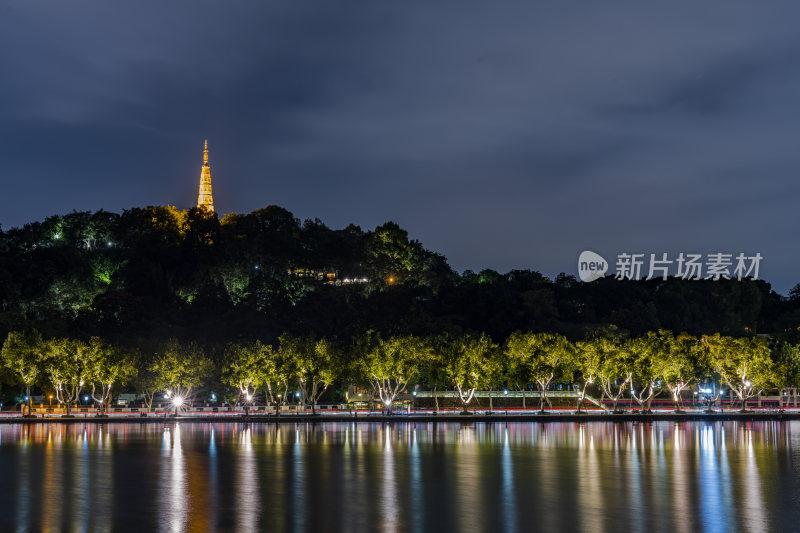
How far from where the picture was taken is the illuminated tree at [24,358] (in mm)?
85125

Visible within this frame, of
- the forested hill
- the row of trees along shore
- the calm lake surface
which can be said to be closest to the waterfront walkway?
the row of trees along shore

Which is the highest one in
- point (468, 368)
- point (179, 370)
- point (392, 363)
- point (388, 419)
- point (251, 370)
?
point (392, 363)

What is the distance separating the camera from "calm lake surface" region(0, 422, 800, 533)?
1017 inches

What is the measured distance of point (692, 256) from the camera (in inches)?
3681

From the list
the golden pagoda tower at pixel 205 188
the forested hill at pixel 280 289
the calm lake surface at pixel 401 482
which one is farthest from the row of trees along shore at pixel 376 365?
the golden pagoda tower at pixel 205 188

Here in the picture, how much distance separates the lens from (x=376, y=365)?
283 ft

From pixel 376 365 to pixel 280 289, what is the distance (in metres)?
53.7

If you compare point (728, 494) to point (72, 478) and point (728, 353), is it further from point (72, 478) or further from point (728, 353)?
point (728, 353)

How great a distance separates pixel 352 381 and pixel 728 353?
39841mm

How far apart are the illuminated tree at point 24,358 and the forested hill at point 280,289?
1970cm

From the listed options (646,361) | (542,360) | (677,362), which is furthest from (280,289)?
(677,362)

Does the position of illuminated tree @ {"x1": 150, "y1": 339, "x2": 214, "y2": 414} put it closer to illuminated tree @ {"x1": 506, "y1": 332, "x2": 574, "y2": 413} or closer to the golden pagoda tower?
illuminated tree @ {"x1": 506, "y1": 332, "x2": 574, "y2": 413}

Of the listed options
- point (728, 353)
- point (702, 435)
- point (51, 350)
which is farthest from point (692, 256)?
point (51, 350)

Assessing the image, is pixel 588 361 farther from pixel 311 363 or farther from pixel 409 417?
pixel 311 363
